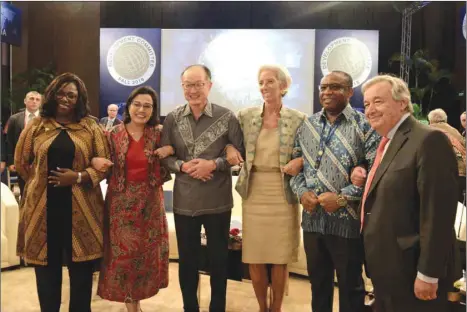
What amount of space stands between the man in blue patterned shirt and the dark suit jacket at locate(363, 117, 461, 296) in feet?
1.55

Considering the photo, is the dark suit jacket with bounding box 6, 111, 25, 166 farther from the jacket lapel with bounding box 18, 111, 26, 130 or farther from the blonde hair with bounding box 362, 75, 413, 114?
the blonde hair with bounding box 362, 75, 413, 114

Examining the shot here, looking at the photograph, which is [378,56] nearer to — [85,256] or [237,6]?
[237,6]

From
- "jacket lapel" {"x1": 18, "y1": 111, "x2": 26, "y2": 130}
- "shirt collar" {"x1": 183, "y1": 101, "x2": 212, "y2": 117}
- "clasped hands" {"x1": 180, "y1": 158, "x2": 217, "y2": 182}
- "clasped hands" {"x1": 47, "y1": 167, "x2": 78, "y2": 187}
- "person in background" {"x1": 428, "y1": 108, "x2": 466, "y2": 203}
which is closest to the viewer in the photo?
"clasped hands" {"x1": 47, "y1": 167, "x2": 78, "y2": 187}

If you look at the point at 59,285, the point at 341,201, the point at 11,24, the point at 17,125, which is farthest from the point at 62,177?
the point at 11,24

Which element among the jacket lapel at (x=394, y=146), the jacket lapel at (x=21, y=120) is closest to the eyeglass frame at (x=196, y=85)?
the jacket lapel at (x=394, y=146)

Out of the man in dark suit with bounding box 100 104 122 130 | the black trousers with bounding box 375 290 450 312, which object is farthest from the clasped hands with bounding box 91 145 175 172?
the man in dark suit with bounding box 100 104 122 130

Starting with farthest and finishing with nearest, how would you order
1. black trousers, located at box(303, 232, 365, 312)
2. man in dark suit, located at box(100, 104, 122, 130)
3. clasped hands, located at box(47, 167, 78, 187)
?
man in dark suit, located at box(100, 104, 122, 130)
clasped hands, located at box(47, 167, 78, 187)
black trousers, located at box(303, 232, 365, 312)

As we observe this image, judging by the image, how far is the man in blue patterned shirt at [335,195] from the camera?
2.52 meters

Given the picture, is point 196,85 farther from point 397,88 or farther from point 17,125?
point 17,125

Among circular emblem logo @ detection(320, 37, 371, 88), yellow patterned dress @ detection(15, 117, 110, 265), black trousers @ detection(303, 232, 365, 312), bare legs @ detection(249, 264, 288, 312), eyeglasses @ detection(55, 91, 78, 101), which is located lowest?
bare legs @ detection(249, 264, 288, 312)

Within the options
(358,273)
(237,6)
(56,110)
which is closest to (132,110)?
(56,110)

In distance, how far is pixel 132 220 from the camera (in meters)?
2.90

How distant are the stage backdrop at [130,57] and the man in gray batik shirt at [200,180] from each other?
18.9 ft

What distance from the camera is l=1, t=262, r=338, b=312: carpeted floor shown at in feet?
11.6
